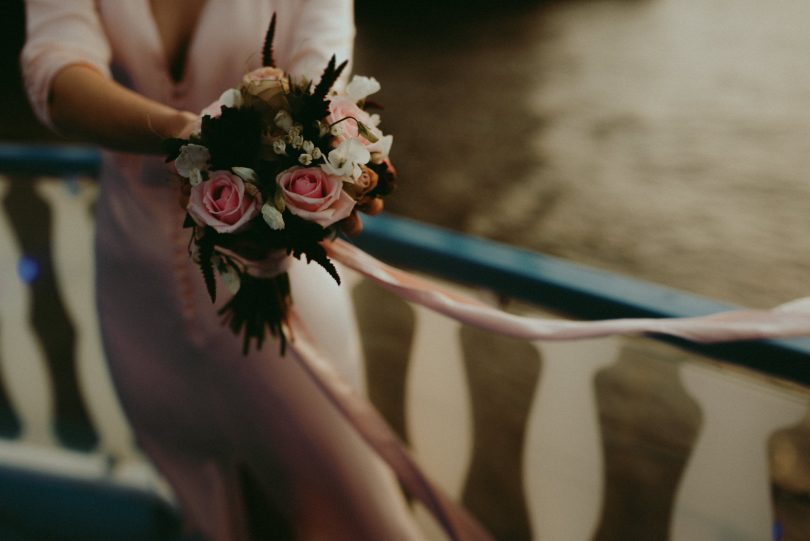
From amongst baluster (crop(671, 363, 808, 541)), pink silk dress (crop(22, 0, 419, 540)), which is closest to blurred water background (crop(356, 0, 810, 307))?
baluster (crop(671, 363, 808, 541))

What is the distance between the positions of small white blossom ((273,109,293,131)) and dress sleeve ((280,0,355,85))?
181 mm

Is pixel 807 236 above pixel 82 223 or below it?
below

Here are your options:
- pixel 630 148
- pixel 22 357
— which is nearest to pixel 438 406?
pixel 22 357

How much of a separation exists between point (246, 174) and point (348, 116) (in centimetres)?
15

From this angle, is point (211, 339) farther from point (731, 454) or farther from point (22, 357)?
point (22, 357)

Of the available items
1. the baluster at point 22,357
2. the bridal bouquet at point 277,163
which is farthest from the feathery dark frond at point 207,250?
the baluster at point 22,357

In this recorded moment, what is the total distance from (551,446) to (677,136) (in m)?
3.60

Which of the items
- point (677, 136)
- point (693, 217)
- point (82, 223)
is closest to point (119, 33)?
point (82, 223)

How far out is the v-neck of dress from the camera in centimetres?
108

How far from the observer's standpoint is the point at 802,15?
6484 millimetres

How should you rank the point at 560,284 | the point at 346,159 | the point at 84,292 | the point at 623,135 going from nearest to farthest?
the point at 346,159 < the point at 560,284 < the point at 84,292 < the point at 623,135

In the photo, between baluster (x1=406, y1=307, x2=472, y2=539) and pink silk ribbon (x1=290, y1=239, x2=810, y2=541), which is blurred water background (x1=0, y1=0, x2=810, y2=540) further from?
baluster (x1=406, y1=307, x2=472, y2=539)

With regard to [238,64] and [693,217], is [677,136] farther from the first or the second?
[238,64]

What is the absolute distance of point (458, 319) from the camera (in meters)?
1.08
